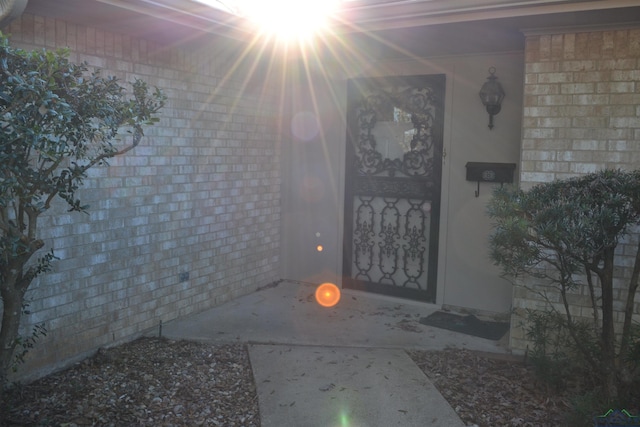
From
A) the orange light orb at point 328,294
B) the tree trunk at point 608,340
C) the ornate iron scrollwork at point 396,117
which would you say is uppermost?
the ornate iron scrollwork at point 396,117

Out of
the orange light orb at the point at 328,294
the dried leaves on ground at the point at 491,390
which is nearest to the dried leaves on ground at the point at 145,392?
the dried leaves on ground at the point at 491,390

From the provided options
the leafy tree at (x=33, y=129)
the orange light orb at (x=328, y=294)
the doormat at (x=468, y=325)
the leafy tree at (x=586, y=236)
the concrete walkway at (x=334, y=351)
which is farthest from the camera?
the orange light orb at (x=328, y=294)

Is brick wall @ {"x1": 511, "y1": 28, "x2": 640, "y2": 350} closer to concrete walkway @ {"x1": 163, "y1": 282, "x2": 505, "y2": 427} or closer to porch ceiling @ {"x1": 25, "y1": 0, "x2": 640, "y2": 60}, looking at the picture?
porch ceiling @ {"x1": 25, "y1": 0, "x2": 640, "y2": 60}

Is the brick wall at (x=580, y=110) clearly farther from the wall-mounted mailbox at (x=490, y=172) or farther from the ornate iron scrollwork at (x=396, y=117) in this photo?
the ornate iron scrollwork at (x=396, y=117)

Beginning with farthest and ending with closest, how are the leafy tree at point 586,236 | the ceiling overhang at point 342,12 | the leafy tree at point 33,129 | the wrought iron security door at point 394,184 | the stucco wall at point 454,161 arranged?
the wrought iron security door at point 394,184, the stucco wall at point 454,161, the ceiling overhang at point 342,12, the leafy tree at point 586,236, the leafy tree at point 33,129

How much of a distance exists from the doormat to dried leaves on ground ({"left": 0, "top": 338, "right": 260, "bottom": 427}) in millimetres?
1970

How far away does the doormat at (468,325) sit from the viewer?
495cm

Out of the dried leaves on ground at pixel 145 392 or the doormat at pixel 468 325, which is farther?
the doormat at pixel 468 325

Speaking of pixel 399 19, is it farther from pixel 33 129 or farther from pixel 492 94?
pixel 33 129

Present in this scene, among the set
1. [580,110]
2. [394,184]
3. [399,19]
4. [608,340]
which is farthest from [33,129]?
[394,184]

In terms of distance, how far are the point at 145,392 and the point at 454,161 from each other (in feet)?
12.0

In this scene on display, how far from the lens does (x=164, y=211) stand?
498cm

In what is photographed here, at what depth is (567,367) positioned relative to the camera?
12.4ft

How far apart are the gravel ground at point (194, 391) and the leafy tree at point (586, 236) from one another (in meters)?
0.45
